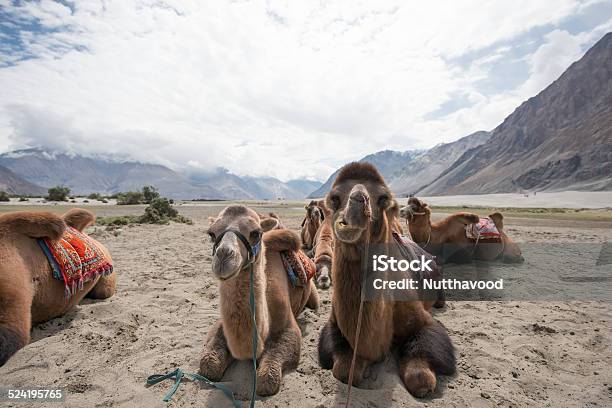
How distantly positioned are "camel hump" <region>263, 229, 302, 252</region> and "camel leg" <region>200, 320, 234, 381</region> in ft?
4.33

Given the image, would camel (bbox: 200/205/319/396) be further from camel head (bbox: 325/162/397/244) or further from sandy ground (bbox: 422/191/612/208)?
sandy ground (bbox: 422/191/612/208)

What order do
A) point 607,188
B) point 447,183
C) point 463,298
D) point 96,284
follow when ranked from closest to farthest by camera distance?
A: point 96,284, point 463,298, point 607,188, point 447,183

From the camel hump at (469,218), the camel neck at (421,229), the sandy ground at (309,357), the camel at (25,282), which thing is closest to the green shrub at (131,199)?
the sandy ground at (309,357)

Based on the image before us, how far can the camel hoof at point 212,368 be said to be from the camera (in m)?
3.16

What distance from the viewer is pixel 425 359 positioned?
10.5ft

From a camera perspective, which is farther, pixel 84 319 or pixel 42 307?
pixel 84 319

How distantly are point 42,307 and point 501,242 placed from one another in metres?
9.10

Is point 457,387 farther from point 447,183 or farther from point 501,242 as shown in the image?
point 447,183

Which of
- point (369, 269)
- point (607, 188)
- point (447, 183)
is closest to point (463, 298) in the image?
point (369, 269)

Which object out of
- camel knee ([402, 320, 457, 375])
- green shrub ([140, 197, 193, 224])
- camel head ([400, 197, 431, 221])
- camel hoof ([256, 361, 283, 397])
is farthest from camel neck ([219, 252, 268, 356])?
green shrub ([140, 197, 193, 224])

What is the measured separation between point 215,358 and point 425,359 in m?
2.12

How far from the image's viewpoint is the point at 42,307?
409 centimetres

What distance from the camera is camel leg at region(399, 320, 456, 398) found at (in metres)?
2.97

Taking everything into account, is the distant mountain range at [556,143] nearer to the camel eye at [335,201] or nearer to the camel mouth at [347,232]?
the camel eye at [335,201]
